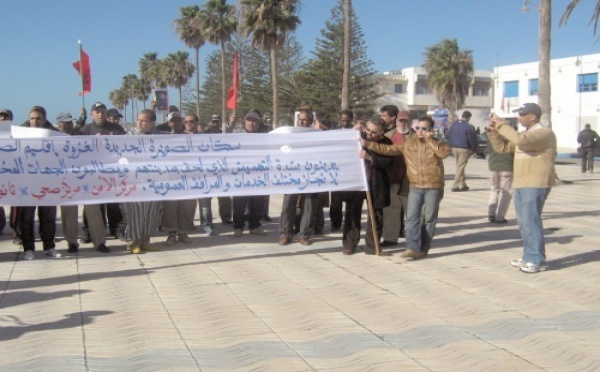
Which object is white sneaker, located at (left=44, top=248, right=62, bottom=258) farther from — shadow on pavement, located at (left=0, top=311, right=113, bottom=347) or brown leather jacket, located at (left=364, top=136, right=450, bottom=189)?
brown leather jacket, located at (left=364, top=136, right=450, bottom=189)

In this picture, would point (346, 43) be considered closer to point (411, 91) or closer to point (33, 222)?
point (33, 222)

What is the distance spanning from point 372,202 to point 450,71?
163ft

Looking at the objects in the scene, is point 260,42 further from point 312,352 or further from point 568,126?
point 312,352

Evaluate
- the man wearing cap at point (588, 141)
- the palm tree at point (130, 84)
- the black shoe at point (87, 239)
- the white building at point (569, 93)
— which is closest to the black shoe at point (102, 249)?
the black shoe at point (87, 239)

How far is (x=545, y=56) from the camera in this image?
53.2 feet

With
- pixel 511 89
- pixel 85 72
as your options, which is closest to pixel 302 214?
pixel 85 72

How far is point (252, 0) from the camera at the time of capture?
36.6 metres

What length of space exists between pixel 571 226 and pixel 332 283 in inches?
209

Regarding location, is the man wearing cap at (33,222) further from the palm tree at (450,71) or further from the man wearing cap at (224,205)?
the palm tree at (450,71)

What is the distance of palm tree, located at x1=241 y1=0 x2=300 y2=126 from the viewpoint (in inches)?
1432

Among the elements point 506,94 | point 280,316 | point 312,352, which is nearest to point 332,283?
point 280,316

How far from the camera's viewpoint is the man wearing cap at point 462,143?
612 inches

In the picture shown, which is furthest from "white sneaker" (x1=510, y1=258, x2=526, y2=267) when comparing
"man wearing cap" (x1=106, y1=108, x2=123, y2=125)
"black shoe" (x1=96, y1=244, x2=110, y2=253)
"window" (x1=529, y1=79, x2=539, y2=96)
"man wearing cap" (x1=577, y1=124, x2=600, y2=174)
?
"window" (x1=529, y1=79, x2=539, y2=96)

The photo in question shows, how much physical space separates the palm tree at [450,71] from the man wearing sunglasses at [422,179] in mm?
49439
